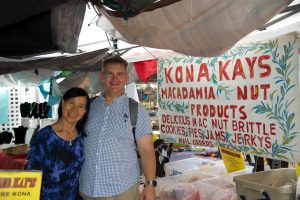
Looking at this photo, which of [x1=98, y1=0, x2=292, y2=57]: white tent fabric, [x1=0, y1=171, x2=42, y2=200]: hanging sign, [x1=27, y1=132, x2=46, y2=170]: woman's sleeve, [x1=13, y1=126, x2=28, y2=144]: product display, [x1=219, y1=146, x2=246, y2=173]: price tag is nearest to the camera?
[x1=0, y1=171, x2=42, y2=200]: hanging sign

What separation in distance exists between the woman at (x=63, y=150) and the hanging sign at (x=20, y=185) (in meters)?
0.64

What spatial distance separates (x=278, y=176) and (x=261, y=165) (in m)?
0.85

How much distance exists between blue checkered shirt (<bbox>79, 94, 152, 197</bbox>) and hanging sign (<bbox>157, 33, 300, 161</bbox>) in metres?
0.74

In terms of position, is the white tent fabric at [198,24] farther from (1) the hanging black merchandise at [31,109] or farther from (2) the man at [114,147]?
(1) the hanging black merchandise at [31,109]

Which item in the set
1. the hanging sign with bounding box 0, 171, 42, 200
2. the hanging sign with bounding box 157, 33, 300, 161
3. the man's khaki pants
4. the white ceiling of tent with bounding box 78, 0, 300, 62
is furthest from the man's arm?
the white ceiling of tent with bounding box 78, 0, 300, 62

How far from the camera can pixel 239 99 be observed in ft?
9.72

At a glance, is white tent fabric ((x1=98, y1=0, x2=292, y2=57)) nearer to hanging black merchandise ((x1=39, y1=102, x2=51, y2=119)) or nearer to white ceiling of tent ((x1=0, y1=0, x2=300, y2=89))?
white ceiling of tent ((x1=0, y1=0, x2=300, y2=89))

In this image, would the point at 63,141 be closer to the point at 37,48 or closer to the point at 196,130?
the point at 37,48

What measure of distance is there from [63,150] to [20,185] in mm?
728

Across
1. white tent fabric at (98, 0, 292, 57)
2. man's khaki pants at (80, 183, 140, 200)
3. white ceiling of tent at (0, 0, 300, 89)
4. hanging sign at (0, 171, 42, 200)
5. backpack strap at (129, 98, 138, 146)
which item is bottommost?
man's khaki pants at (80, 183, 140, 200)

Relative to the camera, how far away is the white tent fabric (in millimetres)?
1995

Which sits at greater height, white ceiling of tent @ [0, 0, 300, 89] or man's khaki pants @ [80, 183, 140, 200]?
white ceiling of tent @ [0, 0, 300, 89]

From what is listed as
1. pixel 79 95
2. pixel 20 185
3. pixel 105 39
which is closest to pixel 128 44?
pixel 105 39

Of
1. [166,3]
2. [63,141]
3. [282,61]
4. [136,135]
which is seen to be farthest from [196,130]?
[166,3]
